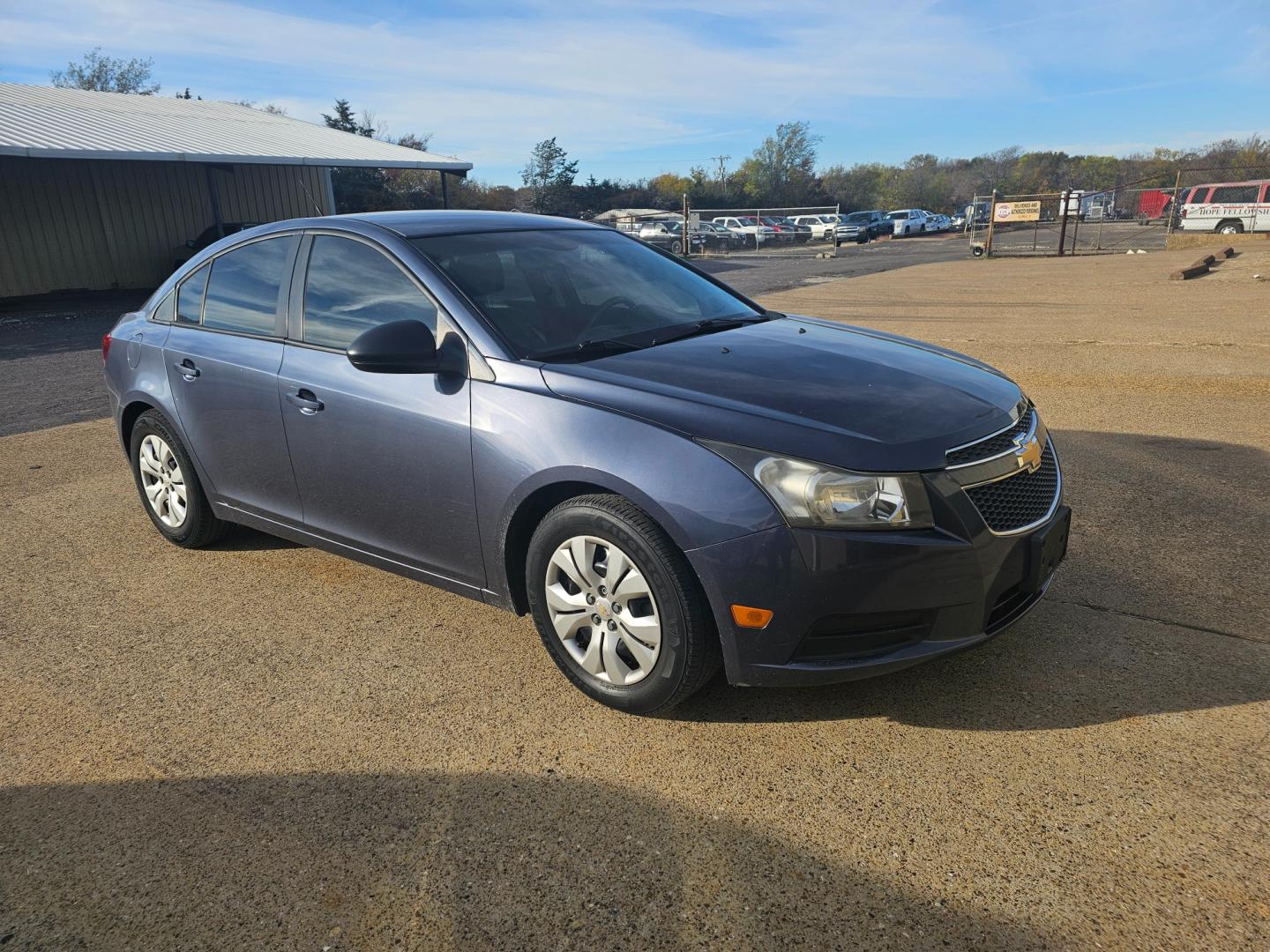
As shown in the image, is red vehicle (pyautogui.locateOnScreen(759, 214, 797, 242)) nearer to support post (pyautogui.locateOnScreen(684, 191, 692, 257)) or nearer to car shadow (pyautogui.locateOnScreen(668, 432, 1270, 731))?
support post (pyautogui.locateOnScreen(684, 191, 692, 257))

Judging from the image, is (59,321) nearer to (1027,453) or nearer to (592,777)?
(592,777)

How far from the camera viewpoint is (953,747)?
2871 mm

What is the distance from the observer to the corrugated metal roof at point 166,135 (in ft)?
64.8

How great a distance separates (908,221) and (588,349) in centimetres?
5415

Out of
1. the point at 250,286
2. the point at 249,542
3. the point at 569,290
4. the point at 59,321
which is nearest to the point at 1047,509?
the point at 569,290

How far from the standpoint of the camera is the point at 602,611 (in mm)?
3035

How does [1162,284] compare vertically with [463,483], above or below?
below

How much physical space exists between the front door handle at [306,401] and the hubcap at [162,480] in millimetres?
1203

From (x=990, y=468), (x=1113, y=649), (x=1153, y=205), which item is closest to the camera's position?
(x=990, y=468)

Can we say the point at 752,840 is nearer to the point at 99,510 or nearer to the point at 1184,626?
the point at 1184,626

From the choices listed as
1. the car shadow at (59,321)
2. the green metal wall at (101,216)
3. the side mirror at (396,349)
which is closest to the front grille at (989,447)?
the side mirror at (396,349)

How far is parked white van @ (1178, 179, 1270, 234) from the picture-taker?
31.5 meters

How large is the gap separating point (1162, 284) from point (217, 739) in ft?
59.3

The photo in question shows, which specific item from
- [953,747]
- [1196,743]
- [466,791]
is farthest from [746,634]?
[1196,743]
